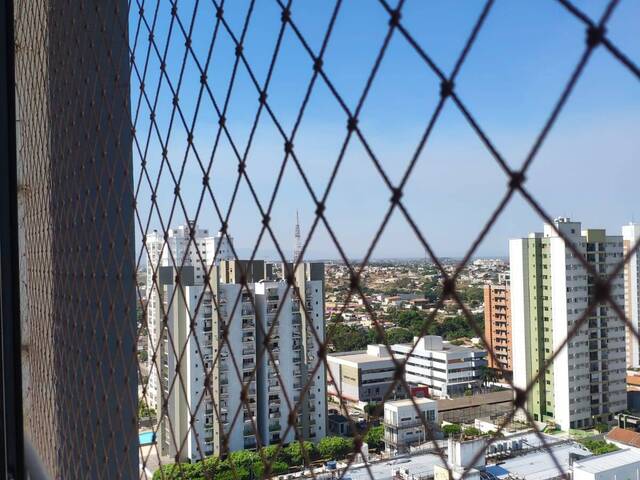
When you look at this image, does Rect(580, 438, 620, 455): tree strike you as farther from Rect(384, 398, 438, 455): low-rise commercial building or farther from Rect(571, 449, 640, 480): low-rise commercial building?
Rect(384, 398, 438, 455): low-rise commercial building

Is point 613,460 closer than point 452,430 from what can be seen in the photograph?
Yes

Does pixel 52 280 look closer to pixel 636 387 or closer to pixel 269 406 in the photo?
pixel 636 387

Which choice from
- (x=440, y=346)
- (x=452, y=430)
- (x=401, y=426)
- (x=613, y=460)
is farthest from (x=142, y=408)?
(x=440, y=346)

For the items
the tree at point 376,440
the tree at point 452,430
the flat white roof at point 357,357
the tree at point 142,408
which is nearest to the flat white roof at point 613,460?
the tree at point 142,408

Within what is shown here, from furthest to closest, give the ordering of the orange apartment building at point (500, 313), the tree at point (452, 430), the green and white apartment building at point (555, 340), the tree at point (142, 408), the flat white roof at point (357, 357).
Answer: the flat white roof at point (357, 357), the tree at point (452, 430), the orange apartment building at point (500, 313), the green and white apartment building at point (555, 340), the tree at point (142, 408)

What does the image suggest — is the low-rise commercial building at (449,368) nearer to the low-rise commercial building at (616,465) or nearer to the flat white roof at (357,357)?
the flat white roof at (357,357)

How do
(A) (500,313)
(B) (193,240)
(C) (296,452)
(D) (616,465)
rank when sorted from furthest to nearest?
(C) (296,452) → (A) (500,313) → (D) (616,465) → (B) (193,240)

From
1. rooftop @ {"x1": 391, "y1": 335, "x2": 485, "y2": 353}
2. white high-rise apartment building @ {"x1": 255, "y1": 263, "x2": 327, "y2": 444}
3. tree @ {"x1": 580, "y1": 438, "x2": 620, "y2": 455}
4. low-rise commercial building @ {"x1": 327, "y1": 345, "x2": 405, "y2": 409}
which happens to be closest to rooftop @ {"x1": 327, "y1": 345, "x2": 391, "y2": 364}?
low-rise commercial building @ {"x1": 327, "y1": 345, "x2": 405, "y2": 409}

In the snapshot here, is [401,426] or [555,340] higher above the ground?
[555,340]

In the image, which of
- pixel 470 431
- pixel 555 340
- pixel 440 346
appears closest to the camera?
pixel 555 340

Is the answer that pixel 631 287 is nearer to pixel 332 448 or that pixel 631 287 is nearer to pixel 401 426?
pixel 401 426

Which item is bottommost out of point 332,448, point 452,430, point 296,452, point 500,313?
point 332,448
